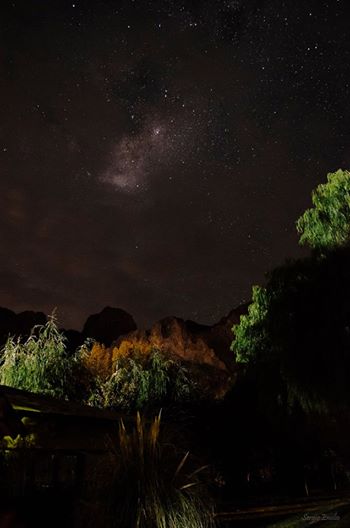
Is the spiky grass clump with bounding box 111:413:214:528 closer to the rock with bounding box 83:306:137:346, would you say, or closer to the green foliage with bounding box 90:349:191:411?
the green foliage with bounding box 90:349:191:411

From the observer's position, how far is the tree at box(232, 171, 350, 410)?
13.1m

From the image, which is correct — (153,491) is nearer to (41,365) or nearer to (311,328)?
(311,328)

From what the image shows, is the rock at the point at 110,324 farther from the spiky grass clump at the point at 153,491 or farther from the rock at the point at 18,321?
the spiky grass clump at the point at 153,491

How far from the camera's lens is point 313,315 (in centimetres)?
1363

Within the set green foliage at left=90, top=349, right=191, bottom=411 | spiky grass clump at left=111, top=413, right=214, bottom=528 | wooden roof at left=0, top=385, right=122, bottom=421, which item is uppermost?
green foliage at left=90, top=349, right=191, bottom=411

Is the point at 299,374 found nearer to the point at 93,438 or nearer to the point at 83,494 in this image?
the point at 93,438

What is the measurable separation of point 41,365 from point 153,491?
49.5 feet

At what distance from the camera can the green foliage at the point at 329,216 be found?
14.7 metres

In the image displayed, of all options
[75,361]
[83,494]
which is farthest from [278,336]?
[75,361]

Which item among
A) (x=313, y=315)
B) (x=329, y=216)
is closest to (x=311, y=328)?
(x=313, y=315)

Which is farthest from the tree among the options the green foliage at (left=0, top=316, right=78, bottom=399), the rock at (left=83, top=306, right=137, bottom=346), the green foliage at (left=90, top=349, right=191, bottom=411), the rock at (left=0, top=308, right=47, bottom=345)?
the rock at (left=0, top=308, right=47, bottom=345)

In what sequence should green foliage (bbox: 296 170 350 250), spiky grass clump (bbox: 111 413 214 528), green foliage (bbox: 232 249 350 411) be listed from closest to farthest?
spiky grass clump (bbox: 111 413 214 528) → green foliage (bbox: 232 249 350 411) → green foliage (bbox: 296 170 350 250)

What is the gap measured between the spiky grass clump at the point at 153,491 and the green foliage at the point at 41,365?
1401 centimetres

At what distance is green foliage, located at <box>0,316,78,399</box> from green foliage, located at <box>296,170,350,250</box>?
441 inches
